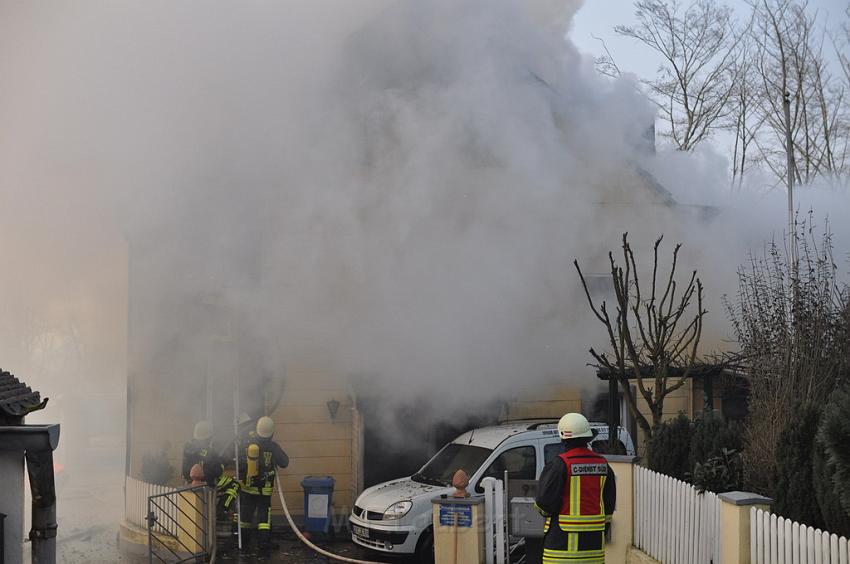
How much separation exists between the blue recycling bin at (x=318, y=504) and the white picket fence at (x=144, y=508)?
202cm

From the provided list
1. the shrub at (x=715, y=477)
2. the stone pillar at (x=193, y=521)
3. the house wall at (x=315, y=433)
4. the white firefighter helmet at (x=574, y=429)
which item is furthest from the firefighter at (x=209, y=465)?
the white firefighter helmet at (x=574, y=429)

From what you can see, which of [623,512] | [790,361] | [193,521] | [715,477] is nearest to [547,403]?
[623,512]

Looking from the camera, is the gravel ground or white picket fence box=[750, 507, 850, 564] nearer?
white picket fence box=[750, 507, 850, 564]

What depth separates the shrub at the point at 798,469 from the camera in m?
6.49

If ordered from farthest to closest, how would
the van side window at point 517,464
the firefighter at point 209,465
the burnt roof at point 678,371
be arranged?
A: 1. the burnt roof at point 678,371
2. the firefighter at point 209,465
3. the van side window at point 517,464

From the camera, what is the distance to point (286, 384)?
1255cm

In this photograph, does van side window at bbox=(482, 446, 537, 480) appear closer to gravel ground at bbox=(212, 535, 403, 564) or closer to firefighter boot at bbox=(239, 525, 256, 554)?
gravel ground at bbox=(212, 535, 403, 564)

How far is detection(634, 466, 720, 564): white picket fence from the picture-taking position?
6.93 metres

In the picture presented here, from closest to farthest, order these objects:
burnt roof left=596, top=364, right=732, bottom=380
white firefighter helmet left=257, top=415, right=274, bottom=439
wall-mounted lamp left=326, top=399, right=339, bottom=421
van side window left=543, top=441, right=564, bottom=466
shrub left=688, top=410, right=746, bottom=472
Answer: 1. shrub left=688, top=410, right=746, bottom=472
2. van side window left=543, top=441, right=564, bottom=466
3. burnt roof left=596, top=364, right=732, bottom=380
4. white firefighter helmet left=257, top=415, right=274, bottom=439
5. wall-mounted lamp left=326, top=399, right=339, bottom=421

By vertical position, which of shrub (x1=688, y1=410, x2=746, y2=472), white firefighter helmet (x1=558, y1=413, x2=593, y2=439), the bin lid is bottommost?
the bin lid

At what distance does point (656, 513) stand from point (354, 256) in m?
5.23

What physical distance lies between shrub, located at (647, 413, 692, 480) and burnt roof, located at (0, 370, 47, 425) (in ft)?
17.3

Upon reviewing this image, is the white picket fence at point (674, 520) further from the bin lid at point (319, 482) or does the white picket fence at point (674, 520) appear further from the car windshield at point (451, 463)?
the bin lid at point (319, 482)

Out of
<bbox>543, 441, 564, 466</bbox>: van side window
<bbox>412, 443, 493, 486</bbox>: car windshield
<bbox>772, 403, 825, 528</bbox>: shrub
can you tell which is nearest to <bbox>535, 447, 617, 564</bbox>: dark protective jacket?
<bbox>772, 403, 825, 528</bbox>: shrub
